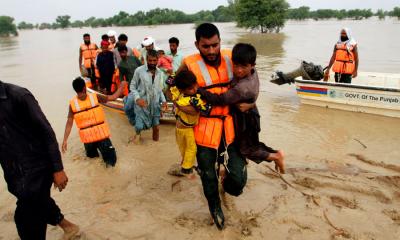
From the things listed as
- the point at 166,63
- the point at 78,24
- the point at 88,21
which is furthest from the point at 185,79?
the point at 78,24

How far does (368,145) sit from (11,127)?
527cm

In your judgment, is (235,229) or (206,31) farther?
(235,229)

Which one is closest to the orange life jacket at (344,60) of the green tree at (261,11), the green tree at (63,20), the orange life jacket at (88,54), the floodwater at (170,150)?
the floodwater at (170,150)

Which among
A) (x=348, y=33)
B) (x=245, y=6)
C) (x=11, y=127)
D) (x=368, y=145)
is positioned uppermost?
(x=245, y=6)

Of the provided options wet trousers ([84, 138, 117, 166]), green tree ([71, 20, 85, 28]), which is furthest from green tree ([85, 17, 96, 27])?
wet trousers ([84, 138, 117, 166])

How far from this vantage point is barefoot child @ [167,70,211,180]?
97.5 inches

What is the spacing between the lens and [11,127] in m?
2.18

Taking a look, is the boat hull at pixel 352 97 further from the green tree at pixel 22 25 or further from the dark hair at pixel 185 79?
the green tree at pixel 22 25

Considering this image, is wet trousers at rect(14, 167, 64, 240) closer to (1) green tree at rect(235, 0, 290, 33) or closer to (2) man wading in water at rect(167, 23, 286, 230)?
(2) man wading in water at rect(167, 23, 286, 230)

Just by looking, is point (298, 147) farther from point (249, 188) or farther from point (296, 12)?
point (296, 12)

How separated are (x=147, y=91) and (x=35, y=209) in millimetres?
2994

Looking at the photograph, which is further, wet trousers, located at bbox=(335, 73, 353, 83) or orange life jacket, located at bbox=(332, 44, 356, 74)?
wet trousers, located at bbox=(335, 73, 353, 83)

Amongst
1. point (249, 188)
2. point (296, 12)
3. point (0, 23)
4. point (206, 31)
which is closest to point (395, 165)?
point (249, 188)

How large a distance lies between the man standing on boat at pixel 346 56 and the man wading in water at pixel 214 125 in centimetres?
519
